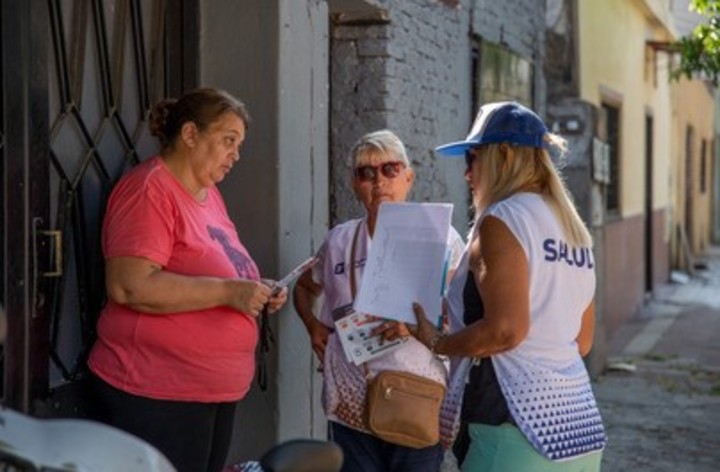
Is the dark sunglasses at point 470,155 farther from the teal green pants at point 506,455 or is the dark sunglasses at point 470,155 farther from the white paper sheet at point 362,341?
the white paper sheet at point 362,341

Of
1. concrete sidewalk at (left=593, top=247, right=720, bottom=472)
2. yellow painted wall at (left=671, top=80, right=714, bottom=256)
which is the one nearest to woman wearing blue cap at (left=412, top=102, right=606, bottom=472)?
concrete sidewalk at (left=593, top=247, right=720, bottom=472)

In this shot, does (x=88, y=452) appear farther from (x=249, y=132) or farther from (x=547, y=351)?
(x=249, y=132)

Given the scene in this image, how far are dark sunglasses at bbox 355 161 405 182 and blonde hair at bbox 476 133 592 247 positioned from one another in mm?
999

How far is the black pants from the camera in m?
4.06

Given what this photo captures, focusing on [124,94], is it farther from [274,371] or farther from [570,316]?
[570,316]

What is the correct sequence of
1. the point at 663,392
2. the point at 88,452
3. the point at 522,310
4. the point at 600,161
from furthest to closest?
the point at 600,161
the point at 663,392
the point at 522,310
the point at 88,452

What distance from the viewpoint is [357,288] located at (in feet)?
15.6

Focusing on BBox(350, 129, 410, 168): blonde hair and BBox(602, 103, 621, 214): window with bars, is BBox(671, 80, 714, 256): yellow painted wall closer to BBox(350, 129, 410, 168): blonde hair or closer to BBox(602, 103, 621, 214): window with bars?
BBox(602, 103, 621, 214): window with bars

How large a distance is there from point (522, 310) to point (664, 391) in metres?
7.48

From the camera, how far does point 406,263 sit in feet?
14.1

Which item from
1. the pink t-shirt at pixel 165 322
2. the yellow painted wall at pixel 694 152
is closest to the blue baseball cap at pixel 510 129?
the pink t-shirt at pixel 165 322

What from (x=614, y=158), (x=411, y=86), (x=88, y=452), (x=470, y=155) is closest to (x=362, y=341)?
(x=470, y=155)

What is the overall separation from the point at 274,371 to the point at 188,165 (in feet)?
4.37

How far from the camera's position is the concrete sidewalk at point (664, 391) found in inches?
324
